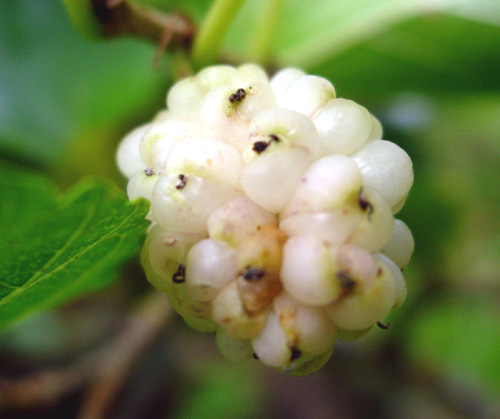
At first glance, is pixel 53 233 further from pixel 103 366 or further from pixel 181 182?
pixel 103 366

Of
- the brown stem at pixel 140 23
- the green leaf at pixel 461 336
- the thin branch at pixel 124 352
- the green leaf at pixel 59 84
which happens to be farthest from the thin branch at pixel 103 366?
the green leaf at pixel 461 336

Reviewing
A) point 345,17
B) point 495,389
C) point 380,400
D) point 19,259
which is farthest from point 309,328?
point 495,389

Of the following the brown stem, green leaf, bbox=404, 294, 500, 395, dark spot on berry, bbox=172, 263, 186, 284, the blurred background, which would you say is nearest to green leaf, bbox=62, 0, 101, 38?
the brown stem

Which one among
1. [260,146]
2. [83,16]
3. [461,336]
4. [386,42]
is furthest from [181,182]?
[461,336]

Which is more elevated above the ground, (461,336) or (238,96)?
(238,96)

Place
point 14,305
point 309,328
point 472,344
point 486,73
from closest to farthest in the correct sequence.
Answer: point 309,328, point 14,305, point 486,73, point 472,344

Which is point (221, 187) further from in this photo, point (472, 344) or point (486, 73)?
point (472, 344)
